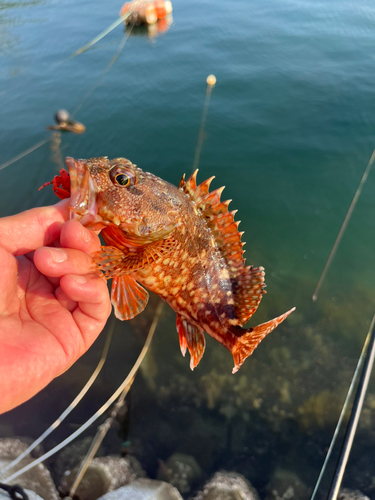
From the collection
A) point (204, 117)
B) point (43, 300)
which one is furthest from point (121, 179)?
point (204, 117)

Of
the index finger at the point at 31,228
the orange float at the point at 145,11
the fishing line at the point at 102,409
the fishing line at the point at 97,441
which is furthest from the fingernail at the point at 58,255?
the orange float at the point at 145,11

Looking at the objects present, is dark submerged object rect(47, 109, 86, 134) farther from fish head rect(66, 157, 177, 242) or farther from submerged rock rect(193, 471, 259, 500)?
submerged rock rect(193, 471, 259, 500)

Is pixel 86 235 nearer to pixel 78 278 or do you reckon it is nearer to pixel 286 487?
pixel 78 278

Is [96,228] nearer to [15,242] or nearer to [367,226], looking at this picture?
[15,242]

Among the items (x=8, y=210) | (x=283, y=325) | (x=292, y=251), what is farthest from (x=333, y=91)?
(x=8, y=210)

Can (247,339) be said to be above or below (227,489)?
above

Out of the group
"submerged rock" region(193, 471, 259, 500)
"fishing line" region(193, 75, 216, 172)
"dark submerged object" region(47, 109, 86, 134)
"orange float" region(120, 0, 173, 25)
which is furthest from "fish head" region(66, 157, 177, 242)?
"orange float" region(120, 0, 173, 25)
